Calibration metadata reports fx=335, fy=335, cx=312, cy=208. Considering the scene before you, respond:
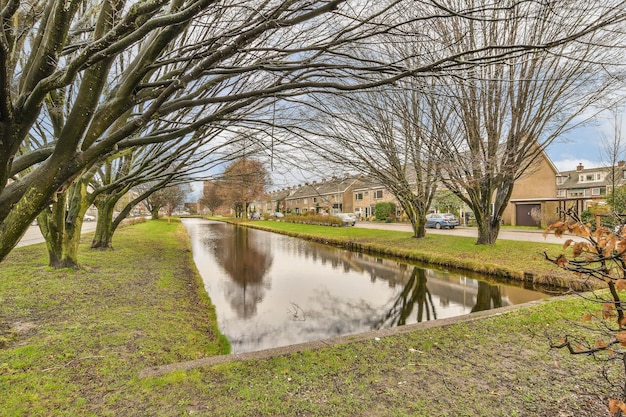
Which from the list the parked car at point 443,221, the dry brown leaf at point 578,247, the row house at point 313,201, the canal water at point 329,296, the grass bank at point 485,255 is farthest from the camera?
the row house at point 313,201

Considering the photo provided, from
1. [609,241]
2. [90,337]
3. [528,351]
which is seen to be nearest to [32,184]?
[90,337]

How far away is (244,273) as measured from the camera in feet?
41.7

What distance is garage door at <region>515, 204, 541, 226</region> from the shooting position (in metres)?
28.4

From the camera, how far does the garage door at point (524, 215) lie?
93.3 ft

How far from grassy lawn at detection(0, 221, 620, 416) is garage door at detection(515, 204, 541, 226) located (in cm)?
2623

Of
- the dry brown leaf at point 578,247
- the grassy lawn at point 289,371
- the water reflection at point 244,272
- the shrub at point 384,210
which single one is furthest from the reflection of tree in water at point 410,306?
the shrub at point 384,210

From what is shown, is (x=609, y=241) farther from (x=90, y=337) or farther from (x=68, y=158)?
(x=90, y=337)

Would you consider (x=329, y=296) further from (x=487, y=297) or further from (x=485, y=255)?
(x=485, y=255)

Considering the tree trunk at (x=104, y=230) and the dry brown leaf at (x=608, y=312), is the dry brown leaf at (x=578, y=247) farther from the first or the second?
the tree trunk at (x=104, y=230)

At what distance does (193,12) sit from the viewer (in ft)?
7.54

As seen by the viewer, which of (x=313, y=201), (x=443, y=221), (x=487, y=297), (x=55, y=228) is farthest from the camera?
(x=313, y=201)

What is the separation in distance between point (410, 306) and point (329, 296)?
7.32ft

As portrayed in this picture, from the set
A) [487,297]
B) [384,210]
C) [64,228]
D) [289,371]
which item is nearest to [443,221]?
[384,210]

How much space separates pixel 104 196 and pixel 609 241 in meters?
14.9
